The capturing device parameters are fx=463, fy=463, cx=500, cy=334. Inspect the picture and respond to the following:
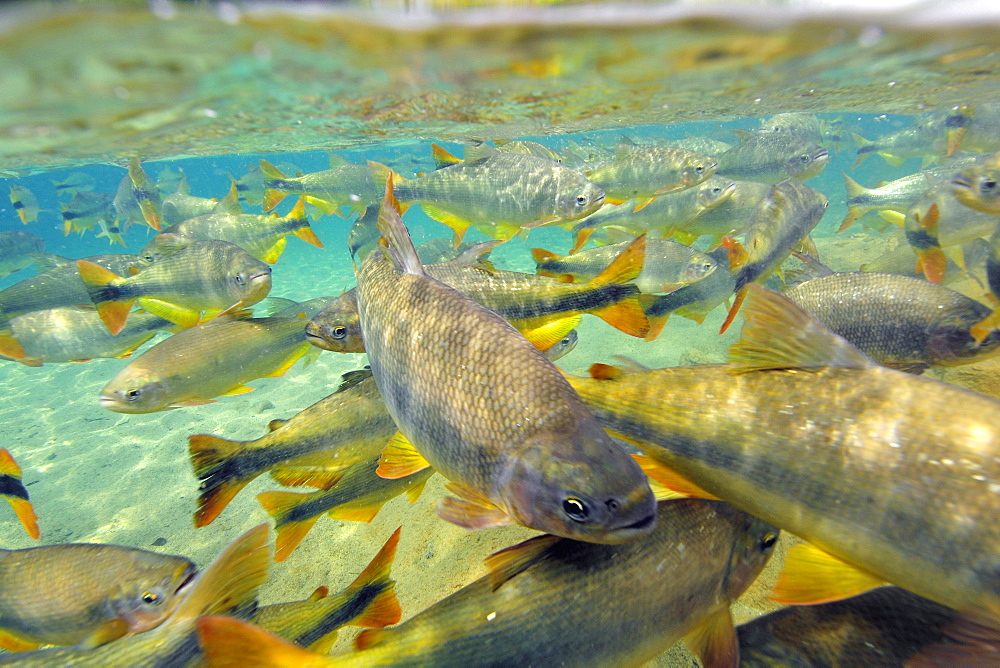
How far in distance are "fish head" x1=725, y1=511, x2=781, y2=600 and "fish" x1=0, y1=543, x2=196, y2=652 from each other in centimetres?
285

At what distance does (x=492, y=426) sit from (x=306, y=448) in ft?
5.86

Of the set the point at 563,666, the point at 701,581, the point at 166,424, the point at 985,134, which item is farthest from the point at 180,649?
the point at 985,134

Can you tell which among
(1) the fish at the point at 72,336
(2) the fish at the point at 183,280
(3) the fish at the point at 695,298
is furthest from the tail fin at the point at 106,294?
(3) the fish at the point at 695,298

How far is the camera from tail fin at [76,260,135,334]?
427cm

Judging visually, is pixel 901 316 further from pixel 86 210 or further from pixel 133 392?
pixel 86 210

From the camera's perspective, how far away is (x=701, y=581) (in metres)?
2.09

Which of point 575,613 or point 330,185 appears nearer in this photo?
point 575,613

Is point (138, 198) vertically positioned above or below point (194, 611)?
above

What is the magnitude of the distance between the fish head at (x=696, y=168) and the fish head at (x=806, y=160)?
1.96 meters

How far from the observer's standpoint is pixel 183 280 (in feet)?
14.6

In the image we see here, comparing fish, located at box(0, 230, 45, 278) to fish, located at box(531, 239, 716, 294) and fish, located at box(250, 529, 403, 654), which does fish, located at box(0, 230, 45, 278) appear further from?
fish, located at box(531, 239, 716, 294)

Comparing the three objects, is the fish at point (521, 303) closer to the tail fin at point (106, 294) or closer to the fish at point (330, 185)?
the tail fin at point (106, 294)

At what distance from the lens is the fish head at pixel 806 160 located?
6770 mm

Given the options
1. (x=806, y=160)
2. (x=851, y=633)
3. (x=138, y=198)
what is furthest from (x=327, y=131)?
(x=851, y=633)
